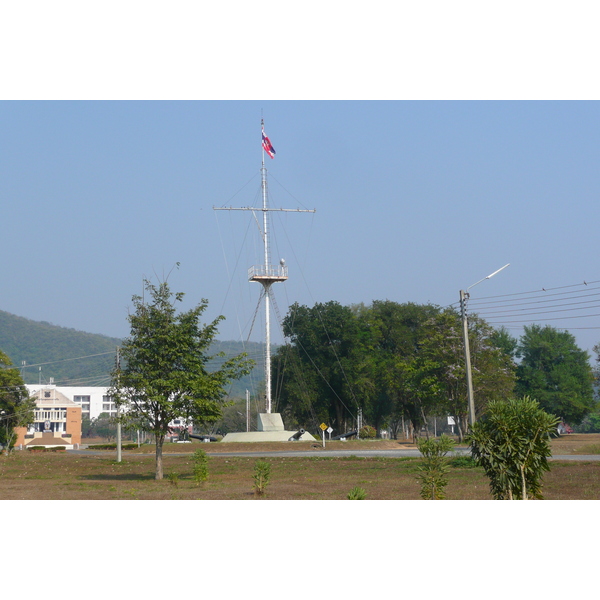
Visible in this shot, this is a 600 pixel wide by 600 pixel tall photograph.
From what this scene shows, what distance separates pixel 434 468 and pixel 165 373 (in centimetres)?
1251

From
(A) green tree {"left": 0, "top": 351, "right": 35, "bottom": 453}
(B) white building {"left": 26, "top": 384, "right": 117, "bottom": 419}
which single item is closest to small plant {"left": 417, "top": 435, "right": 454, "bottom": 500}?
(A) green tree {"left": 0, "top": 351, "right": 35, "bottom": 453}

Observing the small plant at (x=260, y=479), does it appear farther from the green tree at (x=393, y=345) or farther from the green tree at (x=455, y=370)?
the green tree at (x=393, y=345)

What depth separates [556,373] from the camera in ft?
252

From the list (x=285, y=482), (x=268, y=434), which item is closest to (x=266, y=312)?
(x=268, y=434)

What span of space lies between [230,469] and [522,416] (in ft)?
60.3

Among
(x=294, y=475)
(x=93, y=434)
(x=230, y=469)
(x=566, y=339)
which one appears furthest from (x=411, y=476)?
(x=93, y=434)

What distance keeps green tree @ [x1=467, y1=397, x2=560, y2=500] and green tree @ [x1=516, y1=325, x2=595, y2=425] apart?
207ft

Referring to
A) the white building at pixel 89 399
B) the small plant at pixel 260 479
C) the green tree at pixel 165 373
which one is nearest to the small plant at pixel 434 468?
the small plant at pixel 260 479

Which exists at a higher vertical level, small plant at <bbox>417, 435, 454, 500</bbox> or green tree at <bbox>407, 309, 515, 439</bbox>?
green tree at <bbox>407, 309, 515, 439</bbox>

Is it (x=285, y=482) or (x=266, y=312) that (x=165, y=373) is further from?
(x=266, y=312)

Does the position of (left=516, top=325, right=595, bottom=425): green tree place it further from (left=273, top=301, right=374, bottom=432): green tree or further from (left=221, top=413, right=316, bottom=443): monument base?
(left=221, top=413, right=316, bottom=443): monument base

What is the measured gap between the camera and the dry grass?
17.0 meters
